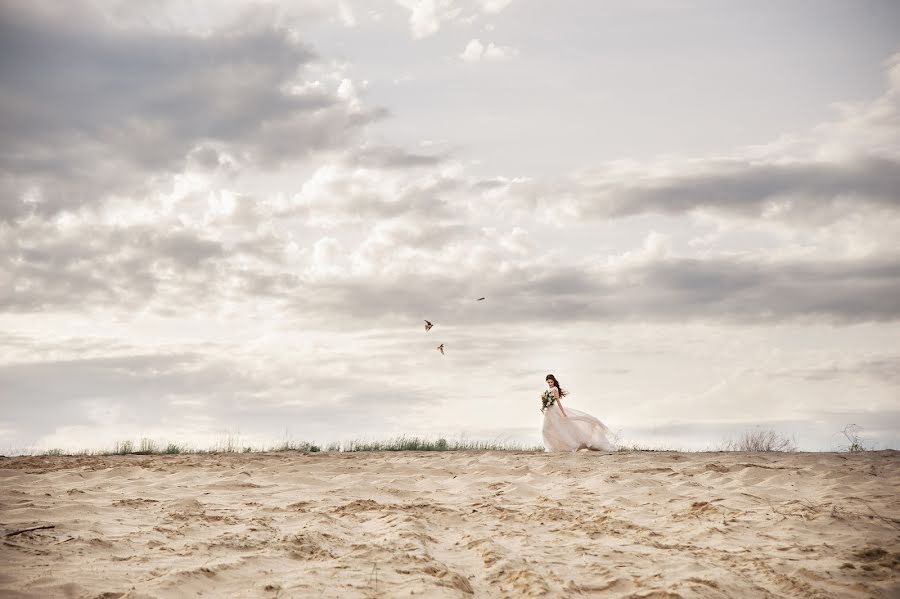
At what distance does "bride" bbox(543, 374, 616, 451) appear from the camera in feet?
52.6

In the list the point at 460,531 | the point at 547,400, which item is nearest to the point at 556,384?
the point at 547,400

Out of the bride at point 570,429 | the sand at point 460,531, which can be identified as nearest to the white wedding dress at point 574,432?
the bride at point 570,429

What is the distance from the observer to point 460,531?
773 cm

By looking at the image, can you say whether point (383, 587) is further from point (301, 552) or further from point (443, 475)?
point (443, 475)

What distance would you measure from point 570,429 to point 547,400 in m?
0.81

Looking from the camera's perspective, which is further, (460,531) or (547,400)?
(547,400)

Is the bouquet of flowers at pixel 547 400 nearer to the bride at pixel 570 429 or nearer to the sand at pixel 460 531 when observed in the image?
the bride at pixel 570 429

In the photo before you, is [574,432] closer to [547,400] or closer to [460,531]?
[547,400]

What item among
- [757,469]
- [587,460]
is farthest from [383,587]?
[587,460]

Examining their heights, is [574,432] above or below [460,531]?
above

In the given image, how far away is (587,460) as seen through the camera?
43.4ft

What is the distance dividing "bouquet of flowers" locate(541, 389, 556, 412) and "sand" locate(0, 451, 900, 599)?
4.20 metres

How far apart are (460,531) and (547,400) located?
883 centimetres

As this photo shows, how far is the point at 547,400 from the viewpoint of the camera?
1631 cm
